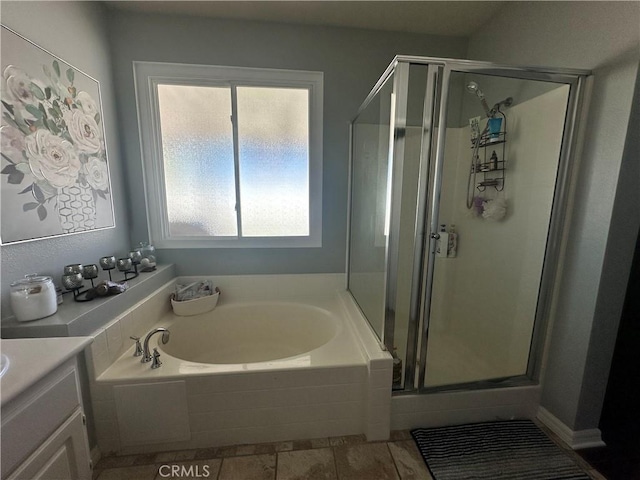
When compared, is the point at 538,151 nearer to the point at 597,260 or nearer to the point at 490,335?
the point at 597,260

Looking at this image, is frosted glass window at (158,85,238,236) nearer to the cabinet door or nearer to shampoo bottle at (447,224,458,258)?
the cabinet door

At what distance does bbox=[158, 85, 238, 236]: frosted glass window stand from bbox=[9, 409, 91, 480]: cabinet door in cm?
152

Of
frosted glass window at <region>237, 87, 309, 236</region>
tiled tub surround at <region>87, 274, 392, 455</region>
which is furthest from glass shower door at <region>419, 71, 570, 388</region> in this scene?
frosted glass window at <region>237, 87, 309, 236</region>

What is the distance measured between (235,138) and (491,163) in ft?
6.19

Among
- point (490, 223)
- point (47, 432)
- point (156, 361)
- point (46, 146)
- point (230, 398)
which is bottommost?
point (230, 398)

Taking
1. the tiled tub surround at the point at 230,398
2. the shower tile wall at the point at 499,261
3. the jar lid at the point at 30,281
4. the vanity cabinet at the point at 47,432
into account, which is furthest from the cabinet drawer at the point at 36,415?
the shower tile wall at the point at 499,261

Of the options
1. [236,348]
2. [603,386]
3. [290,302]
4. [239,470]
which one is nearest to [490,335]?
[603,386]

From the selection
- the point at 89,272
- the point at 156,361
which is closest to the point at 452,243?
the point at 156,361

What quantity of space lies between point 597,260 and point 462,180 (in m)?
0.92

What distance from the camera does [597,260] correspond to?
1.26 metres

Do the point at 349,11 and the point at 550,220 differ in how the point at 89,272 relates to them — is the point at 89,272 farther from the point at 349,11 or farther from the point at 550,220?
the point at 550,220

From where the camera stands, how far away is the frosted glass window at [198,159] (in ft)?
6.73

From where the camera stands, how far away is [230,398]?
4.35 ft
